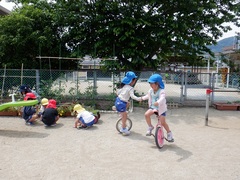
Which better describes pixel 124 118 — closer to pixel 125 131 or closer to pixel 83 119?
pixel 125 131

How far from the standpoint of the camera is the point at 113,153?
171 inches

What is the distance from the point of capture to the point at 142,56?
9.17 metres

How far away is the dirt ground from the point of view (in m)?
3.49

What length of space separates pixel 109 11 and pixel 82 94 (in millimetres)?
3630

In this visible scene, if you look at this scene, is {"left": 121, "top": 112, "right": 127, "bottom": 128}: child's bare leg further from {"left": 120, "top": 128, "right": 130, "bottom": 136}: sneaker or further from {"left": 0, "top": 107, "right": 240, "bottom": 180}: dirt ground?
{"left": 0, "top": 107, "right": 240, "bottom": 180}: dirt ground

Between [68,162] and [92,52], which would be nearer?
[68,162]

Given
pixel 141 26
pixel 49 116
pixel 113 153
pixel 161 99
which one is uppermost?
pixel 141 26

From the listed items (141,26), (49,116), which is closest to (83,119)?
(49,116)

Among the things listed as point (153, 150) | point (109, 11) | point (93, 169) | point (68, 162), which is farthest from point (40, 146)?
point (109, 11)

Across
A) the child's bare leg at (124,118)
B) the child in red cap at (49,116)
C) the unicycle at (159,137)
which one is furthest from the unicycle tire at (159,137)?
the child in red cap at (49,116)

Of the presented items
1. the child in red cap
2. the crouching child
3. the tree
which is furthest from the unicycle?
the tree

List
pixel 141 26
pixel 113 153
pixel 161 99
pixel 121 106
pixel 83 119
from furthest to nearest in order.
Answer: pixel 141 26, pixel 83 119, pixel 121 106, pixel 161 99, pixel 113 153

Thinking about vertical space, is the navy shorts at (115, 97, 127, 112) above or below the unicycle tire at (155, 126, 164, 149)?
above

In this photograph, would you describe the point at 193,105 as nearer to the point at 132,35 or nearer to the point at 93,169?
the point at 132,35
